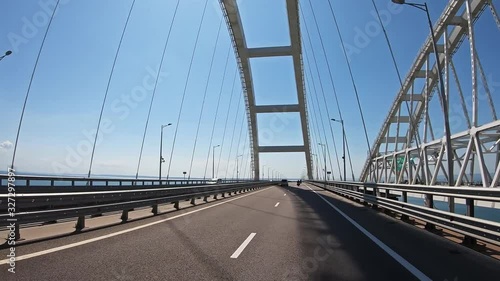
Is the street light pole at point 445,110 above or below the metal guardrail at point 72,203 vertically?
above

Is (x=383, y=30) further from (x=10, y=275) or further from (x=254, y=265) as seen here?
(x=10, y=275)

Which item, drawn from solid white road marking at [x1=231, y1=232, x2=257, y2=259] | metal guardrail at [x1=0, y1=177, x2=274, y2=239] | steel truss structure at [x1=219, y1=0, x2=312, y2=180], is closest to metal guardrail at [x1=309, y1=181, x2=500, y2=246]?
solid white road marking at [x1=231, y1=232, x2=257, y2=259]

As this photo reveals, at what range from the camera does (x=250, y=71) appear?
201 feet

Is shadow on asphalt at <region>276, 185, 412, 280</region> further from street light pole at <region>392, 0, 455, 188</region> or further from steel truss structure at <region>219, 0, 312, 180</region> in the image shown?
steel truss structure at <region>219, 0, 312, 180</region>

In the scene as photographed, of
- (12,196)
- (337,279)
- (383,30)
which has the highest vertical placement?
(383,30)

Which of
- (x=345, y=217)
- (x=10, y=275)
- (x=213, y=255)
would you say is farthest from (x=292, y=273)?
(x=345, y=217)

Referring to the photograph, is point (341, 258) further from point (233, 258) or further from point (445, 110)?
point (445, 110)

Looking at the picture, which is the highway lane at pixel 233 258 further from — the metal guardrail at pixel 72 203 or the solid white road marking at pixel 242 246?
the metal guardrail at pixel 72 203

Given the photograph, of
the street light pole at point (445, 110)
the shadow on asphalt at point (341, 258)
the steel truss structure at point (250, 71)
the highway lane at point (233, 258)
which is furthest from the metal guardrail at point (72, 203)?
the steel truss structure at point (250, 71)

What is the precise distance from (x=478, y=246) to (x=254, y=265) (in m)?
5.23

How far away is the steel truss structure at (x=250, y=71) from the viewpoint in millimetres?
46750

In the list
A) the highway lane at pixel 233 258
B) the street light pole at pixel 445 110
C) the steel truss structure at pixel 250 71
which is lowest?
the highway lane at pixel 233 258

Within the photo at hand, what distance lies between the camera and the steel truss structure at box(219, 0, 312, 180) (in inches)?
1841

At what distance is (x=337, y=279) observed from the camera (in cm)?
568
